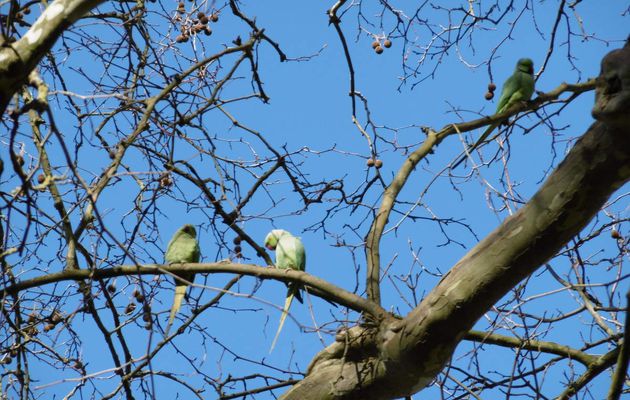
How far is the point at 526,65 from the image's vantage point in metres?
5.72

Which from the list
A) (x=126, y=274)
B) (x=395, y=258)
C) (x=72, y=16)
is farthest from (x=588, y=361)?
(x=72, y=16)

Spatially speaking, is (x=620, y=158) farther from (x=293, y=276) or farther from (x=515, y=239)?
(x=293, y=276)

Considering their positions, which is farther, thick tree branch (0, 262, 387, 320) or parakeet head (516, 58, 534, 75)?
parakeet head (516, 58, 534, 75)

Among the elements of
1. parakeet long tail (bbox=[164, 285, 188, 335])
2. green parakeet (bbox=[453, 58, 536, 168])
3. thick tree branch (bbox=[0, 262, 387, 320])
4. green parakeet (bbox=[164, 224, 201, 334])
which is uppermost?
green parakeet (bbox=[453, 58, 536, 168])

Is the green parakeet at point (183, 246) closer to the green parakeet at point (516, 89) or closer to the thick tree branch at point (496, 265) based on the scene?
the thick tree branch at point (496, 265)

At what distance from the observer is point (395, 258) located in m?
3.61

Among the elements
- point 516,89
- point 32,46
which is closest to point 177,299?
point 32,46

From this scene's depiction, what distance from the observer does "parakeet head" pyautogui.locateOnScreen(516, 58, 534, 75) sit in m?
5.60

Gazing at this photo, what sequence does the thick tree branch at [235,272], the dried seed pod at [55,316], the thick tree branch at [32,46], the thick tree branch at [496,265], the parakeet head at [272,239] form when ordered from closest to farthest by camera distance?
the thick tree branch at [32,46] → the thick tree branch at [496,265] → the thick tree branch at [235,272] → the dried seed pod at [55,316] → the parakeet head at [272,239]

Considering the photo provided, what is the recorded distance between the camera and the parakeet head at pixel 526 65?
5.60 metres

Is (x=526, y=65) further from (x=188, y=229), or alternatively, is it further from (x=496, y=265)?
(x=496, y=265)

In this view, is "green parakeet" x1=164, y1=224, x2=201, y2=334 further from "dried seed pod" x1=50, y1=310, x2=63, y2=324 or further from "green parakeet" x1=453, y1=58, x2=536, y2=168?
"green parakeet" x1=453, y1=58, x2=536, y2=168

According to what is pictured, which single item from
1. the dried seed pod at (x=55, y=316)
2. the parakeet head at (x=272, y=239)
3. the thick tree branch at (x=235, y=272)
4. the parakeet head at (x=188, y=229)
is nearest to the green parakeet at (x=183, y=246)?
the parakeet head at (x=188, y=229)

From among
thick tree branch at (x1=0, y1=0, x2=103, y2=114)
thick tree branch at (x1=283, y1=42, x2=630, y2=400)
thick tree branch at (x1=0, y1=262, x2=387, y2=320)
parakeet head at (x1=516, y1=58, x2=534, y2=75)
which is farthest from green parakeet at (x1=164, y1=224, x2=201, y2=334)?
parakeet head at (x1=516, y1=58, x2=534, y2=75)
